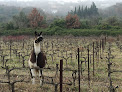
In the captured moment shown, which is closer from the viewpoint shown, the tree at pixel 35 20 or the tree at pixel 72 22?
the tree at pixel 72 22

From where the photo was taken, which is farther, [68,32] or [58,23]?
[58,23]

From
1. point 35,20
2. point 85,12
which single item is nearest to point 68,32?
point 35,20

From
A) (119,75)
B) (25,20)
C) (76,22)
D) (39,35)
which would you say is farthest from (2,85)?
(25,20)

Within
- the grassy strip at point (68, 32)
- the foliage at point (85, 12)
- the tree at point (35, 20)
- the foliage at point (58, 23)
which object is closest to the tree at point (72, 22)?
the foliage at point (58, 23)

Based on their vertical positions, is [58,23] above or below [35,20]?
below

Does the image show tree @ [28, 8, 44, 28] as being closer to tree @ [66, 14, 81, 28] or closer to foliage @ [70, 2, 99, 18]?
tree @ [66, 14, 81, 28]

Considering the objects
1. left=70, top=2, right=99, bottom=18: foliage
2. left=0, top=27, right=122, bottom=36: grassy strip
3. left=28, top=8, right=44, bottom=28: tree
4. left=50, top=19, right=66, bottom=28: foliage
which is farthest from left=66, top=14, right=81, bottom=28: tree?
left=70, top=2, right=99, bottom=18: foliage

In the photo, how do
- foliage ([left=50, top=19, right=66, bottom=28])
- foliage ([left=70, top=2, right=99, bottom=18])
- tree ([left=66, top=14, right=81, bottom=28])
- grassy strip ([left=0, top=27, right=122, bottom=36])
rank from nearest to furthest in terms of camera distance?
grassy strip ([left=0, top=27, right=122, bottom=36]), foliage ([left=50, top=19, right=66, bottom=28]), tree ([left=66, top=14, right=81, bottom=28]), foliage ([left=70, top=2, right=99, bottom=18])

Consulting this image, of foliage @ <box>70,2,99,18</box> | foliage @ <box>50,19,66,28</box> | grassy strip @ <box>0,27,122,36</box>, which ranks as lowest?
grassy strip @ <box>0,27,122,36</box>

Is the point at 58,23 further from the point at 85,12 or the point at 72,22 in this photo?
the point at 85,12

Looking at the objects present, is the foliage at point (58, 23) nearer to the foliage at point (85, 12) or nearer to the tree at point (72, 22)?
the tree at point (72, 22)

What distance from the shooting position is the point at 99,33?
29750 mm

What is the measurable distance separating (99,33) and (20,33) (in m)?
14.8

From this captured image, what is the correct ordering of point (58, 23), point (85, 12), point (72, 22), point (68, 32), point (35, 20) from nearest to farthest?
1. point (68, 32)
2. point (58, 23)
3. point (72, 22)
4. point (35, 20)
5. point (85, 12)
